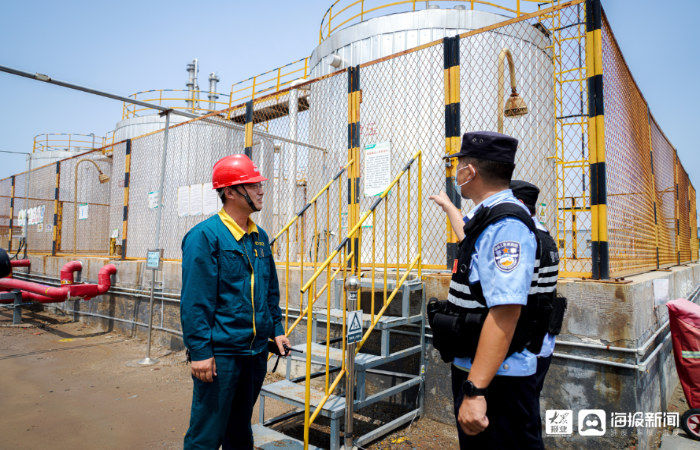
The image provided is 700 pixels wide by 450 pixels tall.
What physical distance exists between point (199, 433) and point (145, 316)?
658cm

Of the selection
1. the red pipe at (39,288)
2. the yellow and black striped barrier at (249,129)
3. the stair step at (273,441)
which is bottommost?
the stair step at (273,441)

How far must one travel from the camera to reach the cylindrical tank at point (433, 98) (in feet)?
21.3

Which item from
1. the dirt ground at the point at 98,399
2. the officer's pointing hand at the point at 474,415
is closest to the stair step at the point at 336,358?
the dirt ground at the point at 98,399

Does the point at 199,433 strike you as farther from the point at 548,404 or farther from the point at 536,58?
the point at 536,58

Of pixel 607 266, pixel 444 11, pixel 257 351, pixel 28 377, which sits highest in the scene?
pixel 444 11

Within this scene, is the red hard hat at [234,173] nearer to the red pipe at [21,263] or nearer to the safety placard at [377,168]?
the safety placard at [377,168]

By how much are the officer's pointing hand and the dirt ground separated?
96.7 inches

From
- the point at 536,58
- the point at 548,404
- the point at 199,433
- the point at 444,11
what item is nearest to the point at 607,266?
the point at 548,404

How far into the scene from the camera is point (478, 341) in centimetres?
175

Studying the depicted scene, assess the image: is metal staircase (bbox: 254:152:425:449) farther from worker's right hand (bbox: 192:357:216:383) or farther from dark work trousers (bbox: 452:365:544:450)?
dark work trousers (bbox: 452:365:544:450)

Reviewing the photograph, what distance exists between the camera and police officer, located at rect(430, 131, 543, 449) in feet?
5.38

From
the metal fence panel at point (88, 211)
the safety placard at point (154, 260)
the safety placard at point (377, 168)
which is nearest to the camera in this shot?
the safety placard at point (377, 168)

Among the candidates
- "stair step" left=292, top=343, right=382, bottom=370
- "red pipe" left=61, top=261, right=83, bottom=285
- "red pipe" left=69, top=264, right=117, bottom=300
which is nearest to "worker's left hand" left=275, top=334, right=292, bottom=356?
"stair step" left=292, top=343, right=382, bottom=370

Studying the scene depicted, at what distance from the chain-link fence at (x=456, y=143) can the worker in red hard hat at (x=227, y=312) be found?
80.1 inches
